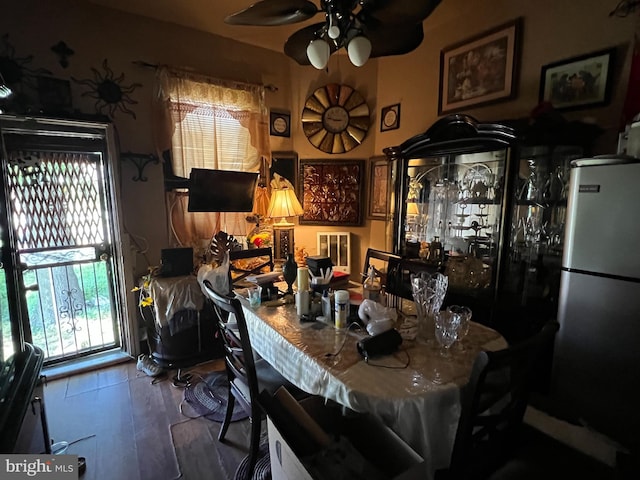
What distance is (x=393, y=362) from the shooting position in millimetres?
1231

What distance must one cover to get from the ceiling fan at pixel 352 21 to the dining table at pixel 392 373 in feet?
4.35

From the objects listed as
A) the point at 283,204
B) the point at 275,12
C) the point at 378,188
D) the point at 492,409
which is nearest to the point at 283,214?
the point at 283,204

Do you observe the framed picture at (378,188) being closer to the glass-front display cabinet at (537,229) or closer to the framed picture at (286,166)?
the framed picture at (286,166)

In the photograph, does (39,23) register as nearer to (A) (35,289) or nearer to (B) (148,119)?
(B) (148,119)

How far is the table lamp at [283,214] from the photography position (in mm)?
3145

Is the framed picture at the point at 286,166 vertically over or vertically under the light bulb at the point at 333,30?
under

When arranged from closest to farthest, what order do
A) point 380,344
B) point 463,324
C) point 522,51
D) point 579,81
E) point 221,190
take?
point 380,344 → point 463,324 → point 579,81 → point 522,51 → point 221,190

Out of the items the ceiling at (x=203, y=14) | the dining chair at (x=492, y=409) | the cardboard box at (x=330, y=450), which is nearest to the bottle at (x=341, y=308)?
the cardboard box at (x=330, y=450)

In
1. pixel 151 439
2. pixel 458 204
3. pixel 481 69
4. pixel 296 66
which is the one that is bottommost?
pixel 151 439

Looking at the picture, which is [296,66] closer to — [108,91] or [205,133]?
[205,133]

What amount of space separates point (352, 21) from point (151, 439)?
251cm

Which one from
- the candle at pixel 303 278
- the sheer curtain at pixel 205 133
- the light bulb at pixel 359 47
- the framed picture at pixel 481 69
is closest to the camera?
the light bulb at pixel 359 47

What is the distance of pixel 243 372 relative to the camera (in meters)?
1.65

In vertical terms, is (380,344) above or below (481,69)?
below
